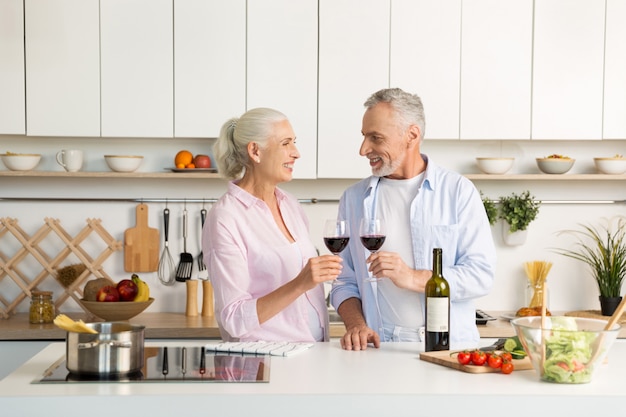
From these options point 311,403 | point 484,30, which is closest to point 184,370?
point 311,403

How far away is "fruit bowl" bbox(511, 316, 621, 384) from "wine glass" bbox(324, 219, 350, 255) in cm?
53

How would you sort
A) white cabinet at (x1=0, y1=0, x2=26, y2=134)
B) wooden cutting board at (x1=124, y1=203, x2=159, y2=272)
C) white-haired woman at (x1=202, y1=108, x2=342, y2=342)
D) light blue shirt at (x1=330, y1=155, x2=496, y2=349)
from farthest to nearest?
wooden cutting board at (x1=124, y1=203, x2=159, y2=272) < white cabinet at (x1=0, y1=0, x2=26, y2=134) < light blue shirt at (x1=330, y1=155, x2=496, y2=349) < white-haired woman at (x1=202, y1=108, x2=342, y2=342)

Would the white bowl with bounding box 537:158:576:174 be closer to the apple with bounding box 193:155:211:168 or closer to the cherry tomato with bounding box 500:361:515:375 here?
the apple with bounding box 193:155:211:168

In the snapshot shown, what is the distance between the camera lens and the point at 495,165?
Result: 4.23 m

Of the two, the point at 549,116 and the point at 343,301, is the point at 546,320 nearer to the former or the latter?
the point at 343,301

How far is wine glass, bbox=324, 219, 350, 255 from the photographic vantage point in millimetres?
2322

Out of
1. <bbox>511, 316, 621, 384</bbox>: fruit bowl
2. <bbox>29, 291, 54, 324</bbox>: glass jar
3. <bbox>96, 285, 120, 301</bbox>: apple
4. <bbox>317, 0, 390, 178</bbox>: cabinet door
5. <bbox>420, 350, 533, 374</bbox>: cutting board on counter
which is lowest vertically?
<bbox>29, 291, 54, 324</bbox>: glass jar

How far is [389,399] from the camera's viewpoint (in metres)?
1.94

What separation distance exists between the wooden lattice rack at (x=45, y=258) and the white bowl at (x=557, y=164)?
206cm

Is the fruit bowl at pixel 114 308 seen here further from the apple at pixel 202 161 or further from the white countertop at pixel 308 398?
the white countertop at pixel 308 398

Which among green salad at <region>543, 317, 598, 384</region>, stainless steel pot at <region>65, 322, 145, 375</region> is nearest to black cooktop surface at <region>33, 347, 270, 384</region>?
stainless steel pot at <region>65, 322, 145, 375</region>

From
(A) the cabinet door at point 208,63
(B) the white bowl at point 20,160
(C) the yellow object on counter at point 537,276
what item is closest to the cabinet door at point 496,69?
(C) the yellow object on counter at point 537,276

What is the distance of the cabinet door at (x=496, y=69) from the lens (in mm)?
4074

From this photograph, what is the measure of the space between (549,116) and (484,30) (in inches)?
19.5
